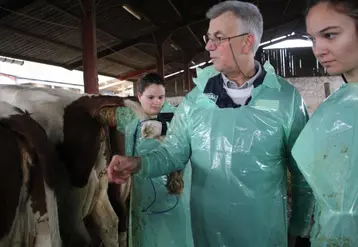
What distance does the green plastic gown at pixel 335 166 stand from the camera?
3.59 feet

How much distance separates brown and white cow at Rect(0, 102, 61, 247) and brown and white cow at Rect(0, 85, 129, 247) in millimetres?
619

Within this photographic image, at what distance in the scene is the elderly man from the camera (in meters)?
1.61

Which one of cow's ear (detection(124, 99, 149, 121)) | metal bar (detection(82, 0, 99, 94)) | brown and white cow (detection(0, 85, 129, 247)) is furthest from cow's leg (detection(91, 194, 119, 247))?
metal bar (detection(82, 0, 99, 94))

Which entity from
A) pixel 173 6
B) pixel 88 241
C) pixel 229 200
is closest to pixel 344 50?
pixel 229 200

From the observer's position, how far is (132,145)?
2793 mm

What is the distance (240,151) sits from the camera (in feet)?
5.31

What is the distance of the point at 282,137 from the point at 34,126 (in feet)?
5.04

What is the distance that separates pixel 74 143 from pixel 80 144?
50mm

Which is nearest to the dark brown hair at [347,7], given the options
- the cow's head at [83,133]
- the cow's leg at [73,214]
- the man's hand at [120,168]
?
the man's hand at [120,168]

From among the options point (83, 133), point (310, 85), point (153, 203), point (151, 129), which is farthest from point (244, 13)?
point (310, 85)

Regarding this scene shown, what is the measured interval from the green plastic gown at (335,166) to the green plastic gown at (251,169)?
1.25 ft

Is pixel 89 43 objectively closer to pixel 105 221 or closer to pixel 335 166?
pixel 105 221

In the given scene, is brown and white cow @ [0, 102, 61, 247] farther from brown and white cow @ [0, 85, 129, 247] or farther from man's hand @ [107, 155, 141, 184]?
man's hand @ [107, 155, 141, 184]

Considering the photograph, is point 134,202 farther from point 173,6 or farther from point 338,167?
point 173,6
